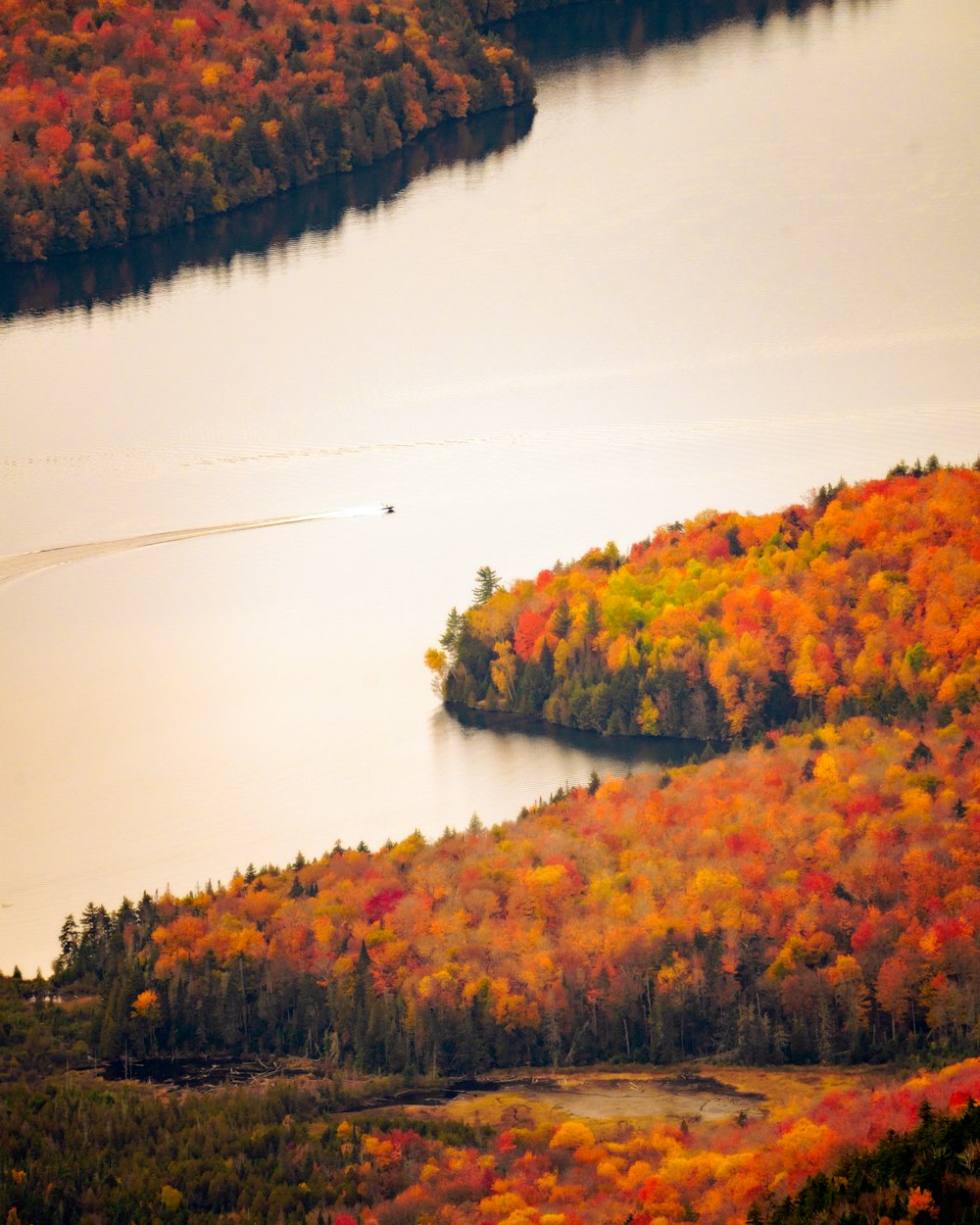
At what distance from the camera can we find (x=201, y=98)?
541 ft

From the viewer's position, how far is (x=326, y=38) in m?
169

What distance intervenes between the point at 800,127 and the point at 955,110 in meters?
9.88

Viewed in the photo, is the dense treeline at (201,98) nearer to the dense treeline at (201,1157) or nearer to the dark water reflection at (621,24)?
the dark water reflection at (621,24)

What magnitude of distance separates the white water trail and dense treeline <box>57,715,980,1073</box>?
1185 inches

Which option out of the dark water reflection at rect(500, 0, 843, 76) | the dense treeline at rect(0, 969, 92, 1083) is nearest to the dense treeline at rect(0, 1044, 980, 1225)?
the dense treeline at rect(0, 969, 92, 1083)

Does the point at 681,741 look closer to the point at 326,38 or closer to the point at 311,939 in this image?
the point at 311,939

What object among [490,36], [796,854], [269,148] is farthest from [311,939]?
[490,36]

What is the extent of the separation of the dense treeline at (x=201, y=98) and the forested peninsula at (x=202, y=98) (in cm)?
9

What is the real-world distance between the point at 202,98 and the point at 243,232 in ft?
33.1

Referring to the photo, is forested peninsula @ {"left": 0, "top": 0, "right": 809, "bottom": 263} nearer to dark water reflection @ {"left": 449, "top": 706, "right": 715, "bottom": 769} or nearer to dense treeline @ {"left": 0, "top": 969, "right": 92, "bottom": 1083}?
dark water reflection @ {"left": 449, "top": 706, "right": 715, "bottom": 769}

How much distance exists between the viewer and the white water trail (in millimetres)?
117812

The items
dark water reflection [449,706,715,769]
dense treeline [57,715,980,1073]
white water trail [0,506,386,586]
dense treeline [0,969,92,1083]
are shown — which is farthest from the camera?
white water trail [0,506,386,586]

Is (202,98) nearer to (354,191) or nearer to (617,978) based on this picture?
(354,191)

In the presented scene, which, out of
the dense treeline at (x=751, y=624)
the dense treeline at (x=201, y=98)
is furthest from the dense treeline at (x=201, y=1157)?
the dense treeline at (x=201, y=98)
